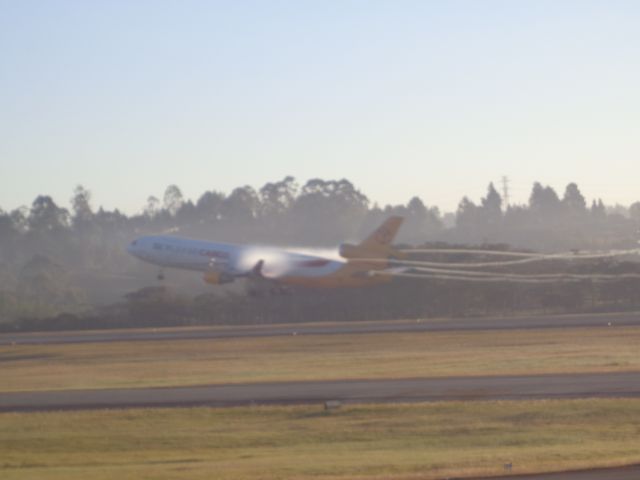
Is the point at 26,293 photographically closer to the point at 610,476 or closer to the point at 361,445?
the point at 361,445

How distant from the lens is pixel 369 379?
52.2m

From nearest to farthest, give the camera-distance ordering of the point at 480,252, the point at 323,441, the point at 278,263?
the point at 323,441 < the point at 278,263 < the point at 480,252

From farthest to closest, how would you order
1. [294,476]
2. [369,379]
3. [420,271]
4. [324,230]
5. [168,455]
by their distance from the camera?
[324,230]
[420,271]
[369,379]
[168,455]
[294,476]

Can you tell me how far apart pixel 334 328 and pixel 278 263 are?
531 inches

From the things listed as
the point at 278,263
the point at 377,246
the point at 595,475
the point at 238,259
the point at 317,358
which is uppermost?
the point at 377,246

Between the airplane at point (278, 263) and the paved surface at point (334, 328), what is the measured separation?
568 centimetres

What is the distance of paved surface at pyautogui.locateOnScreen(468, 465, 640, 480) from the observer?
86.4ft

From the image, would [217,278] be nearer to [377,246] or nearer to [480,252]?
[377,246]

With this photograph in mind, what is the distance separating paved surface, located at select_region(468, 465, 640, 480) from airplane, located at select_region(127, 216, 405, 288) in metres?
72.7

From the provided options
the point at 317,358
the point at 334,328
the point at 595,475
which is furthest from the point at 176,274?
the point at 595,475

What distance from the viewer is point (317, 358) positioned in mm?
66438

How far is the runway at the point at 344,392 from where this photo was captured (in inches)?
1767

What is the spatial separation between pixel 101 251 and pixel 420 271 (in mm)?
72648

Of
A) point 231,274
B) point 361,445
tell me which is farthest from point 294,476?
point 231,274
